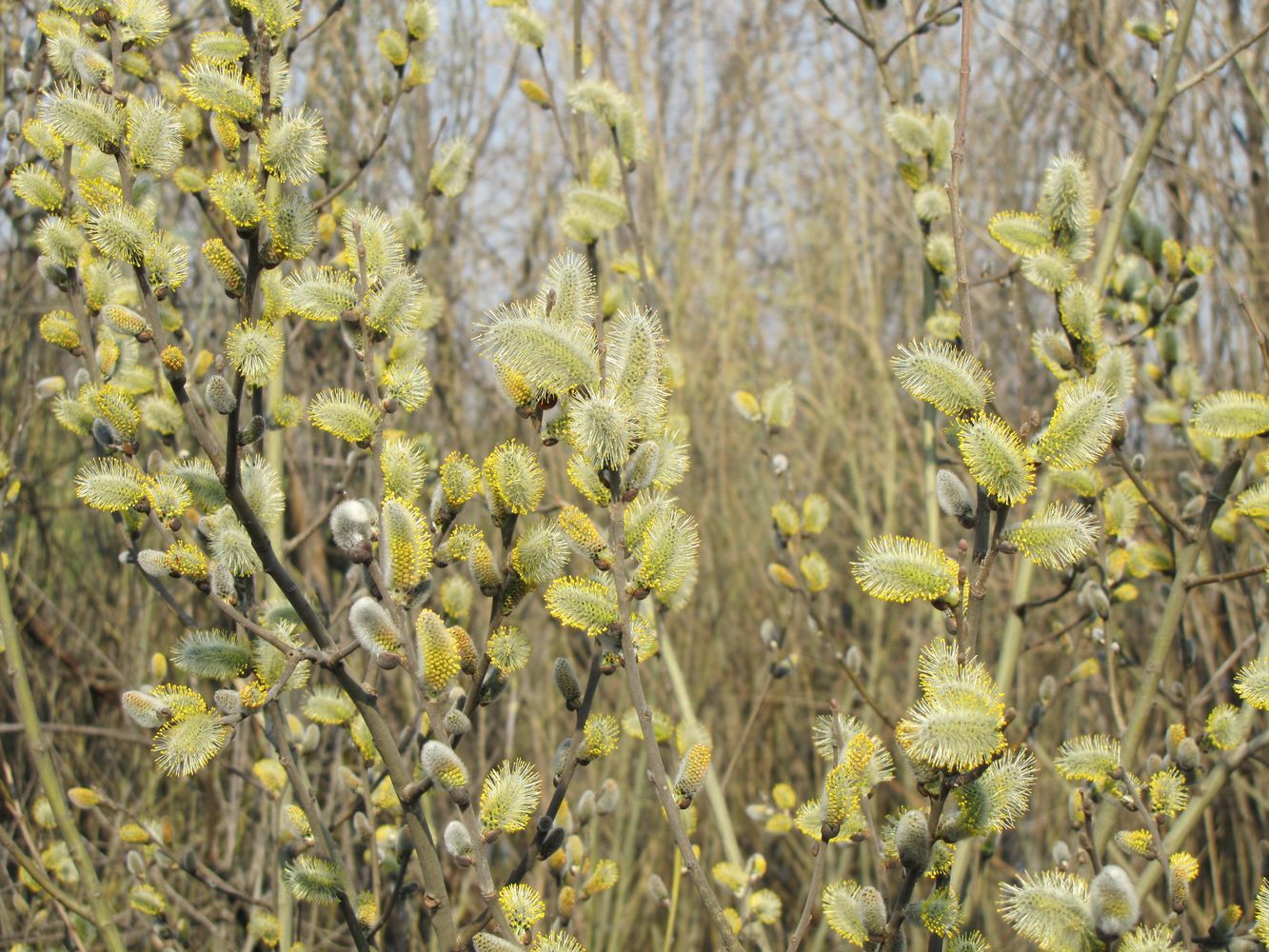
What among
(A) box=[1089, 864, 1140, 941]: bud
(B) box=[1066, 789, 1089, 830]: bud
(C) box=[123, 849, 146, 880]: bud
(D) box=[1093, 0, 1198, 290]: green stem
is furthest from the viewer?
(D) box=[1093, 0, 1198, 290]: green stem

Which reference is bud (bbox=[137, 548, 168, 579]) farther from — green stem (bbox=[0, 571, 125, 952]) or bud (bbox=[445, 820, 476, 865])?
green stem (bbox=[0, 571, 125, 952])

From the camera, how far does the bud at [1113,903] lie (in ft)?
2.78

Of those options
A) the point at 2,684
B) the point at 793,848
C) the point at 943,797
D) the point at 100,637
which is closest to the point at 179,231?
the point at 2,684

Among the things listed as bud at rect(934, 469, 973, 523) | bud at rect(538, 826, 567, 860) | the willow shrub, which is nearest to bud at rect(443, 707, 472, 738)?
the willow shrub

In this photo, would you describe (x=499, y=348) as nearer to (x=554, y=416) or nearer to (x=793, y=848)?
(x=554, y=416)

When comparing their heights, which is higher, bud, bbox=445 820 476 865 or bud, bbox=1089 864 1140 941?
bud, bbox=1089 864 1140 941

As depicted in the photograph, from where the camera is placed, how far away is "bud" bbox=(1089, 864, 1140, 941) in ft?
2.78

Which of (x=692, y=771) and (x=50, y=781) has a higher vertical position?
(x=692, y=771)

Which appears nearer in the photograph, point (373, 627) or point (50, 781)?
point (373, 627)

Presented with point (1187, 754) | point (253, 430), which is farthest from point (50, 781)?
point (1187, 754)

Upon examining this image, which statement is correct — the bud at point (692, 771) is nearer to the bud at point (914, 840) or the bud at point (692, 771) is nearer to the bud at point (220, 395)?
the bud at point (914, 840)

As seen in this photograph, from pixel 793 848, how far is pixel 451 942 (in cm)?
298

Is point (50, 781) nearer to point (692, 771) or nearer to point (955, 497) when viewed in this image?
point (692, 771)

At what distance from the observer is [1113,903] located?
0.85 meters
